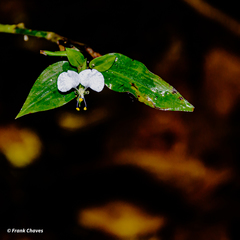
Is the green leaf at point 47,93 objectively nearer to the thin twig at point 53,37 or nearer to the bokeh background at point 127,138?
the thin twig at point 53,37

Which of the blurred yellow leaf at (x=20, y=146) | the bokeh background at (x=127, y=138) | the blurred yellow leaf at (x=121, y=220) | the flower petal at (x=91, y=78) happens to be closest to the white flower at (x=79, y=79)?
the flower petal at (x=91, y=78)

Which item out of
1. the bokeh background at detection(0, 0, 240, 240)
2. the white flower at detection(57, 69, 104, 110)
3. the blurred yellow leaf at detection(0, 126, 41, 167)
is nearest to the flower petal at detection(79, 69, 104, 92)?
the white flower at detection(57, 69, 104, 110)

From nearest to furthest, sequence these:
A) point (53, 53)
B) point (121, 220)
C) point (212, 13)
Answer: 1. point (53, 53)
2. point (212, 13)
3. point (121, 220)

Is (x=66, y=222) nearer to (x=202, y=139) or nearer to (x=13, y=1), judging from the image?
(x=202, y=139)

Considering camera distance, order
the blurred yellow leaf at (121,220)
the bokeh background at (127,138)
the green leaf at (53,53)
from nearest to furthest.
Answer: the green leaf at (53,53), the bokeh background at (127,138), the blurred yellow leaf at (121,220)

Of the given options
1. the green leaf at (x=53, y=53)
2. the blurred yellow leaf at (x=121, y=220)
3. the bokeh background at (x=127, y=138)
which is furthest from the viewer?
the blurred yellow leaf at (x=121, y=220)

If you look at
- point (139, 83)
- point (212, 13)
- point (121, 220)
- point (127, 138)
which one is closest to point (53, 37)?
point (139, 83)

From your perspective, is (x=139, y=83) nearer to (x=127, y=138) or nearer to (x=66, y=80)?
(x=66, y=80)
